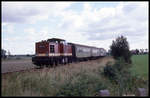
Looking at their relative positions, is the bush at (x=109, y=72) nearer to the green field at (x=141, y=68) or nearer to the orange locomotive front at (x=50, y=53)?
the green field at (x=141, y=68)

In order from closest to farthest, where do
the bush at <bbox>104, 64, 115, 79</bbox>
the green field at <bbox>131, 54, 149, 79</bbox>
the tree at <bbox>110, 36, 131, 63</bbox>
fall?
the bush at <bbox>104, 64, 115, 79</bbox>
the green field at <bbox>131, 54, 149, 79</bbox>
the tree at <bbox>110, 36, 131, 63</bbox>

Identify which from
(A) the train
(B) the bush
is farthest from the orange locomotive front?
(B) the bush

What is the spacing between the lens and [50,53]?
866 inches

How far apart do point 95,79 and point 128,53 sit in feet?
33.3

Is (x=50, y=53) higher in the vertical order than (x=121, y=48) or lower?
lower

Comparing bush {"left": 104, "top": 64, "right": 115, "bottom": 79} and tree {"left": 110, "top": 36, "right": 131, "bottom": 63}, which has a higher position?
tree {"left": 110, "top": 36, "right": 131, "bottom": 63}

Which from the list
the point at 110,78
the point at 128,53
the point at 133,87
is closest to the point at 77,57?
the point at 128,53

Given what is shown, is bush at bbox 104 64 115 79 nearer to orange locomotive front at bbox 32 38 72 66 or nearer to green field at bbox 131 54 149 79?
green field at bbox 131 54 149 79

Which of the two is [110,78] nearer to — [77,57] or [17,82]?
[17,82]

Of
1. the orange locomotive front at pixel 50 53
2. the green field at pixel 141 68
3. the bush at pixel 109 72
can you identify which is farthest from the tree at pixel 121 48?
the bush at pixel 109 72

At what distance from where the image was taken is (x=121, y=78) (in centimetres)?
1141

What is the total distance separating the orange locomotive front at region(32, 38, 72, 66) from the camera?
831 inches

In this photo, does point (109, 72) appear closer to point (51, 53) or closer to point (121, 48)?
point (121, 48)

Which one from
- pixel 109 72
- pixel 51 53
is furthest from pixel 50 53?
pixel 109 72
